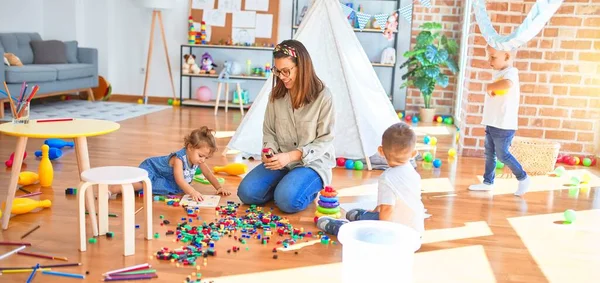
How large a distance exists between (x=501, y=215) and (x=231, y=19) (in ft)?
16.4

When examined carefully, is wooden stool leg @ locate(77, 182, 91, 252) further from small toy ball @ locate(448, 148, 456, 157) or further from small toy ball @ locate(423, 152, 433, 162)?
small toy ball @ locate(448, 148, 456, 157)

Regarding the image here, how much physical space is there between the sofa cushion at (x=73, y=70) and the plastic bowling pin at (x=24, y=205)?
3895 millimetres

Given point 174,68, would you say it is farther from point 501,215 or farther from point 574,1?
point 501,215

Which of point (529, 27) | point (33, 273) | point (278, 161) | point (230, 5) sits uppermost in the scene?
point (230, 5)

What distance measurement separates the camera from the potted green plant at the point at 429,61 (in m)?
6.38

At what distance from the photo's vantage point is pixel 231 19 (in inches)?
292

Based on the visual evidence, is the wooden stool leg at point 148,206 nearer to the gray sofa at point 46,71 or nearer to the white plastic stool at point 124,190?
the white plastic stool at point 124,190

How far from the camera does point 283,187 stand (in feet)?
9.98

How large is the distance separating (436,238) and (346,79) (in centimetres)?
173

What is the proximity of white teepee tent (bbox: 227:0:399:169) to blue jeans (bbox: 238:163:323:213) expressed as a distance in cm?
111

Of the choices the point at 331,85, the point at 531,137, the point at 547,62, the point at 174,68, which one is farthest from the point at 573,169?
the point at 174,68

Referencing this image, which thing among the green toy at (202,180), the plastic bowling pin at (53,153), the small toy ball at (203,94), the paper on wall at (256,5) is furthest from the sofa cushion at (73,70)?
the green toy at (202,180)

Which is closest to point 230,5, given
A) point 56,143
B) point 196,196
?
point 56,143

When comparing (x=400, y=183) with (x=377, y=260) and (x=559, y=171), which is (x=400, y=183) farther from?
(x=559, y=171)
